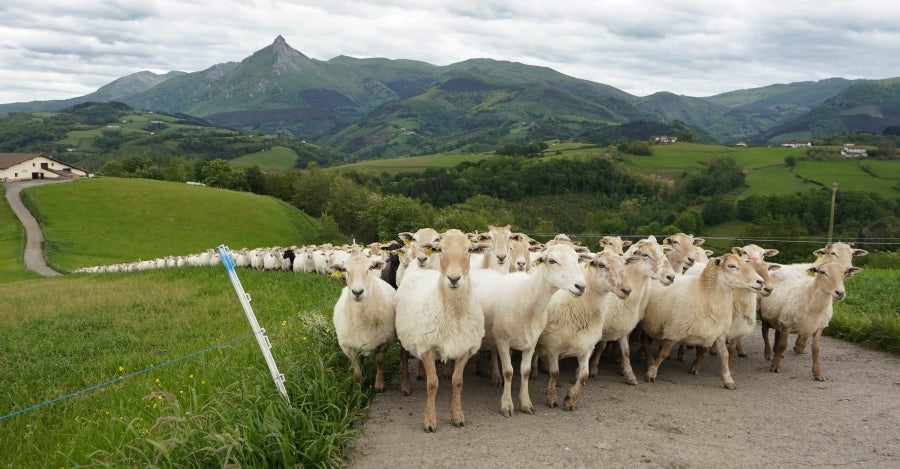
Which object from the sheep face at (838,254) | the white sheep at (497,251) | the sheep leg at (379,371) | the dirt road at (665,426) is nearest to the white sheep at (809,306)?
the dirt road at (665,426)

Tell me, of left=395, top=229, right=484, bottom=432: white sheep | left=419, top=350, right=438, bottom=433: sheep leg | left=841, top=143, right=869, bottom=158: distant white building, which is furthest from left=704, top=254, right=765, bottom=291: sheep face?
left=841, top=143, right=869, bottom=158: distant white building

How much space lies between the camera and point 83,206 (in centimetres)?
6134

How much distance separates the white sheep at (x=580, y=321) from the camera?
26.7ft

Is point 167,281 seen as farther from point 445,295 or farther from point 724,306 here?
point 724,306

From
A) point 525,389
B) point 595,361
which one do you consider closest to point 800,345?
point 595,361

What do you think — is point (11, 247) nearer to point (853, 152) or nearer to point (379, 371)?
point (379, 371)

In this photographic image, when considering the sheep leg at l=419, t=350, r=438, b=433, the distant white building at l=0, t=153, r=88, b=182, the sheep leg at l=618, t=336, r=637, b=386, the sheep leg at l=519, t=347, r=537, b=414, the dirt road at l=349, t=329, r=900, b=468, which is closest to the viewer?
the dirt road at l=349, t=329, r=900, b=468

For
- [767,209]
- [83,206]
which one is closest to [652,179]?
[767,209]

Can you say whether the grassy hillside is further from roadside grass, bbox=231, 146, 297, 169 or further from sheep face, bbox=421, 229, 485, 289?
roadside grass, bbox=231, 146, 297, 169

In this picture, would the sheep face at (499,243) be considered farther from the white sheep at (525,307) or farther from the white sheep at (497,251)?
the white sheep at (525,307)

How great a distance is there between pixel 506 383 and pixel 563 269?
72.0 inches

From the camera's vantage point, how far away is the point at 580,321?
8320 millimetres

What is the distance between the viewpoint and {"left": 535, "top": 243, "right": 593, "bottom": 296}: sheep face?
24.1ft

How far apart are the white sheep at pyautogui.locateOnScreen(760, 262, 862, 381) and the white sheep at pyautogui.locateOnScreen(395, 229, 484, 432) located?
20.0ft
